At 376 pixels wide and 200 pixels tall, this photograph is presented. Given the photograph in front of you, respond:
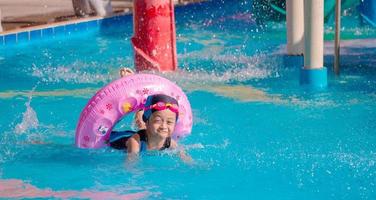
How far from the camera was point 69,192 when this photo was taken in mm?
5500

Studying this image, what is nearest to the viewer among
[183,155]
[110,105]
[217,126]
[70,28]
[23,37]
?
[110,105]

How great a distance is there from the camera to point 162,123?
5789 millimetres

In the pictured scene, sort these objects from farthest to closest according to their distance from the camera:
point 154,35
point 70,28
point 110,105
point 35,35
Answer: point 70,28 → point 35,35 → point 154,35 → point 110,105

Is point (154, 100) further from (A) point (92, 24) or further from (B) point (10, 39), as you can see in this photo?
(A) point (92, 24)

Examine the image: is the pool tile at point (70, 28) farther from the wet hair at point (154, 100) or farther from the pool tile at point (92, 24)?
the wet hair at point (154, 100)

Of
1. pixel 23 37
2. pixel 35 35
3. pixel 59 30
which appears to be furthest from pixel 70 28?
pixel 23 37

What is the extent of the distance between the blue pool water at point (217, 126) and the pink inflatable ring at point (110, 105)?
189mm

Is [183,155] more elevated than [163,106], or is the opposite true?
[163,106]

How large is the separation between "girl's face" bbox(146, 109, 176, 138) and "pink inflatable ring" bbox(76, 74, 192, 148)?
0.26m

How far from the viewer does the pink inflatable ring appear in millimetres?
5949

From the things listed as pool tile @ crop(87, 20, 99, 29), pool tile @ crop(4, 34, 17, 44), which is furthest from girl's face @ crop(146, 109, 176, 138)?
pool tile @ crop(87, 20, 99, 29)

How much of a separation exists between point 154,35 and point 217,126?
8.02 ft

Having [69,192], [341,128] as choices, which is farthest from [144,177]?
[341,128]

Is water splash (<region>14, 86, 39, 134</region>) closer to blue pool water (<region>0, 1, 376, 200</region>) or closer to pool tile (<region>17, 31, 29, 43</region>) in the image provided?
blue pool water (<region>0, 1, 376, 200</region>)
